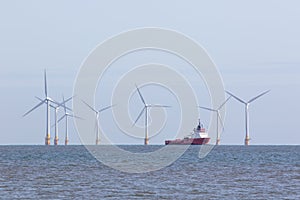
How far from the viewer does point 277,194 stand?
54.4 metres

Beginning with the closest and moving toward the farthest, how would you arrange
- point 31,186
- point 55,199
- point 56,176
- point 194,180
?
point 55,199, point 31,186, point 194,180, point 56,176

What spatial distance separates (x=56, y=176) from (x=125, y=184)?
36.3 ft

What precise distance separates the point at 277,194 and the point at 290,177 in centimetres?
1779

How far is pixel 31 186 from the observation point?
195ft

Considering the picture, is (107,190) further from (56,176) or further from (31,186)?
(56,176)

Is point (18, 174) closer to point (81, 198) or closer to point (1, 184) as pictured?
point (1, 184)

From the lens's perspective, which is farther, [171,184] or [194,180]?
[194,180]

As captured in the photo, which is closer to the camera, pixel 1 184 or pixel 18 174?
pixel 1 184

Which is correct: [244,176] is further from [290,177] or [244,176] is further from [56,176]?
[56,176]

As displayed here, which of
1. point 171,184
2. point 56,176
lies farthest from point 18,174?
point 171,184

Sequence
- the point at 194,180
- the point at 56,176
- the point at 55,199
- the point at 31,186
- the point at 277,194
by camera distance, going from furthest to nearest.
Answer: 1. the point at 56,176
2. the point at 194,180
3. the point at 31,186
4. the point at 277,194
5. the point at 55,199

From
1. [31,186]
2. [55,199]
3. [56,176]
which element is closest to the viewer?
[55,199]

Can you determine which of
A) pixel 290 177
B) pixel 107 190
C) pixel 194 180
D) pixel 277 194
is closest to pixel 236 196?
pixel 277 194

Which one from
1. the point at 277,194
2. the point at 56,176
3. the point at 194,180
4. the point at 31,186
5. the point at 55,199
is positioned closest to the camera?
the point at 55,199
